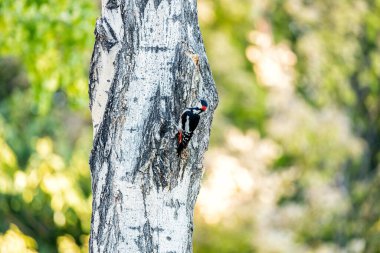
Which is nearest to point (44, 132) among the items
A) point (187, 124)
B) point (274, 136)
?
point (274, 136)

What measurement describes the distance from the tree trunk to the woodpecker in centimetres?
3

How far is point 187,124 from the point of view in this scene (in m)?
2.90

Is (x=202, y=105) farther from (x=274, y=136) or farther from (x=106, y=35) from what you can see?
(x=274, y=136)

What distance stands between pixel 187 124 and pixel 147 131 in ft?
0.56

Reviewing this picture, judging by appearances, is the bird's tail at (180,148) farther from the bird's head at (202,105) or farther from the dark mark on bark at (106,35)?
the dark mark on bark at (106,35)

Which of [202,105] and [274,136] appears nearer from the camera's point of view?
[202,105]

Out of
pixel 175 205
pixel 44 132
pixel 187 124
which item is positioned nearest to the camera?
pixel 187 124

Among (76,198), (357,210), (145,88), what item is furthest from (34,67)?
(357,210)

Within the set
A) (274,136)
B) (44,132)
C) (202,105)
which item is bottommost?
(202,105)

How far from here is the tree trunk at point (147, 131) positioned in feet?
9.84

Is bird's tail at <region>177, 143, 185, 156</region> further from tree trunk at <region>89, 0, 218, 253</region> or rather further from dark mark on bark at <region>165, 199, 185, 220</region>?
dark mark on bark at <region>165, 199, 185, 220</region>

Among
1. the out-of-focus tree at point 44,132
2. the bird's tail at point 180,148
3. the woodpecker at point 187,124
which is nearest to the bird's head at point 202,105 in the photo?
the woodpecker at point 187,124

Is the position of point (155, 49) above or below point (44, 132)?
below

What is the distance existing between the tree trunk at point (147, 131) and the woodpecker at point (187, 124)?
3cm
